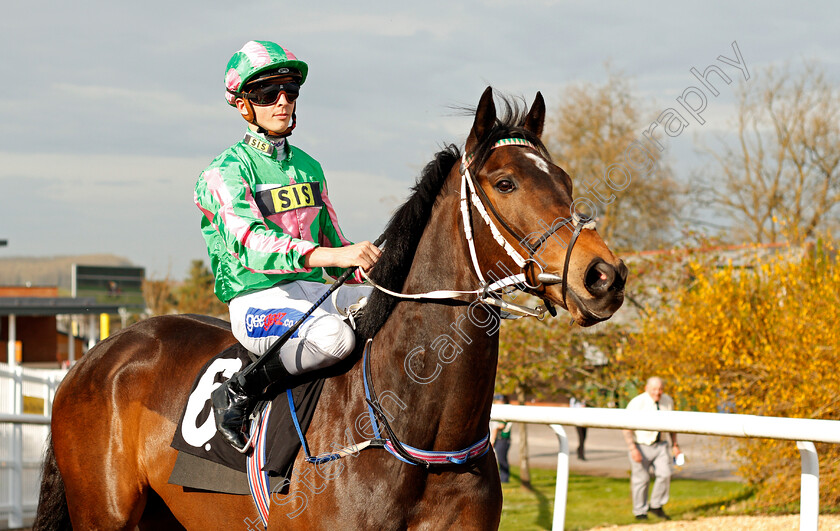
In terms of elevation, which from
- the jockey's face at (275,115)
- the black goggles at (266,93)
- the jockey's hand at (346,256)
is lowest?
the jockey's hand at (346,256)

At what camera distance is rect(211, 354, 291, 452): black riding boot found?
299cm

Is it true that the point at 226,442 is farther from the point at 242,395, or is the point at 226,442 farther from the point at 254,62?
the point at 254,62

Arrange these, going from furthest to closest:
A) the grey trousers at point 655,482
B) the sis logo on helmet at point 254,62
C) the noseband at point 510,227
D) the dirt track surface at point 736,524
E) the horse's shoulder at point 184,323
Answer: the grey trousers at point 655,482
the dirt track surface at point 736,524
the horse's shoulder at point 184,323
the sis logo on helmet at point 254,62
the noseband at point 510,227

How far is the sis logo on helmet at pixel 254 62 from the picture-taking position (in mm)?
3238

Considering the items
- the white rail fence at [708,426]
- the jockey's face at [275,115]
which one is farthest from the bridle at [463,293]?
the white rail fence at [708,426]

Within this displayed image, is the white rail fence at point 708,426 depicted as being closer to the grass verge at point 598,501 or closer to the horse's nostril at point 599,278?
the horse's nostril at point 599,278

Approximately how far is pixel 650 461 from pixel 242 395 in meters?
6.86

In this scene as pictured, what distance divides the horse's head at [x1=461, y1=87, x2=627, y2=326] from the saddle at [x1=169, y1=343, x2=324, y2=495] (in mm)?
910

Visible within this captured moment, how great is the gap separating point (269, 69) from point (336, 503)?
1.69 meters

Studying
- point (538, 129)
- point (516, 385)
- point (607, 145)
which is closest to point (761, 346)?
point (516, 385)

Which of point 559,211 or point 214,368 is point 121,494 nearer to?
point 214,368

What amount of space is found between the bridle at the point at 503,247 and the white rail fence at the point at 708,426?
1.40m

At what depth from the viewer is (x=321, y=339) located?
291cm

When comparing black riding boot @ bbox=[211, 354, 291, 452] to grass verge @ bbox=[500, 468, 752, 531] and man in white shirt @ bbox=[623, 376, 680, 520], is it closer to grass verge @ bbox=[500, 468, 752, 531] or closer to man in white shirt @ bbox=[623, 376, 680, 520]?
grass verge @ bbox=[500, 468, 752, 531]
